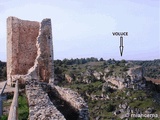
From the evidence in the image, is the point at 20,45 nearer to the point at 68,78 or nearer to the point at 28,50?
the point at 28,50

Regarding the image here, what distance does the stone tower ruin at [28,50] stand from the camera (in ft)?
52.2

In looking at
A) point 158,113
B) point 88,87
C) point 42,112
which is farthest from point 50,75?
point 88,87

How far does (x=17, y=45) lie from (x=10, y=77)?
1.65m

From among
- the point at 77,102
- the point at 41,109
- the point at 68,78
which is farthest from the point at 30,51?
the point at 68,78

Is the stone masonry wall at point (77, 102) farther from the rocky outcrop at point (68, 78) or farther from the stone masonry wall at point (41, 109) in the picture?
the rocky outcrop at point (68, 78)

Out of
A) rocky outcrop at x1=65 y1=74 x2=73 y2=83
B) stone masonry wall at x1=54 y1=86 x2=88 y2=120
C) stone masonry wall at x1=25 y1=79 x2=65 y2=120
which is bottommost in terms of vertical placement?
rocky outcrop at x1=65 y1=74 x2=73 y2=83

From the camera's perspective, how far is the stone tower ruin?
15906 mm

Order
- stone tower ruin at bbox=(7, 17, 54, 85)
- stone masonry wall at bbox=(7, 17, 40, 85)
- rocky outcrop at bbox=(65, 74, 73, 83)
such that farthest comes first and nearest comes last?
rocky outcrop at bbox=(65, 74, 73, 83) < stone masonry wall at bbox=(7, 17, 40, 85) < stone tower ruin at bbox=(7, 17, 54, 85)

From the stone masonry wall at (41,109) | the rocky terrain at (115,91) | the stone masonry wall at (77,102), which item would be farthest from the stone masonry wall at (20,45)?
the rocky terrain at (115,91)

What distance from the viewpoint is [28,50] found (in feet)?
53.6

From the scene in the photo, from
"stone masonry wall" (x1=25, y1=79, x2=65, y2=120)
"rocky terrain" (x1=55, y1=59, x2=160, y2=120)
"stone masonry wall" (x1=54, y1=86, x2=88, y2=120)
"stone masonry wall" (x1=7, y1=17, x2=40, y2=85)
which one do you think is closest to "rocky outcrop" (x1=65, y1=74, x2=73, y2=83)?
"rocky terrain" (x1=55, y1=59, x2=160, y2=120)

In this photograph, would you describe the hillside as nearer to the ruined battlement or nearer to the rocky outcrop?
the rocky outcrop

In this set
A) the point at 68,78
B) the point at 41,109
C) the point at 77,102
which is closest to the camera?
the point at 41,109

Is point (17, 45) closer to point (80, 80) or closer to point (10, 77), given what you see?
point (10, 77)
